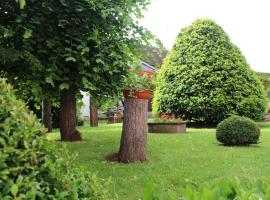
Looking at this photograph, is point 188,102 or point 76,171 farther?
point 188,102

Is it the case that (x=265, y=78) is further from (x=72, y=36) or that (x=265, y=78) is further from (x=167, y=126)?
(x=72, y=36)

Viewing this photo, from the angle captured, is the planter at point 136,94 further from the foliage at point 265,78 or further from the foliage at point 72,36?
the foliage at point 265,78

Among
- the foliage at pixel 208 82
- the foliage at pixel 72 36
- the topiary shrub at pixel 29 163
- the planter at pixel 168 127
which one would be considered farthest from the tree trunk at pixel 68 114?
the foliage at pixel 208 82

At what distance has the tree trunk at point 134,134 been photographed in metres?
8.66

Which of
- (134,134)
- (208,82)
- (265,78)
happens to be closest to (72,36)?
(134,134)

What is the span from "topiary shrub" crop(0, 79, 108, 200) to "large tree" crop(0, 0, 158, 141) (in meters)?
6.45

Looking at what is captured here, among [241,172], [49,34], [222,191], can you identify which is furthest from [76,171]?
[49,34]

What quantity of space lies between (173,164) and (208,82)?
40.8ft

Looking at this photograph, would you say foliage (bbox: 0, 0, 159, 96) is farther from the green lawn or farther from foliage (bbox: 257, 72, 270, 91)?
foliage (bbox: 257, 72, 270, 91)

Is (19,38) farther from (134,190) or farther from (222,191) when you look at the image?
(222,191)

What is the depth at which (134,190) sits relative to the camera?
6.41 meters

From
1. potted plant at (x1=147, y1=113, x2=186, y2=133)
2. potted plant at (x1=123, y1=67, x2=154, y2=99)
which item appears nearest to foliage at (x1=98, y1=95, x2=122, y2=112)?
potted plant at (x1=123, y1=67, x2=154, y2=99)

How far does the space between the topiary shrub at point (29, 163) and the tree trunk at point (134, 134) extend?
20.8ft

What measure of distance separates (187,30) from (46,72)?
48.8 feet
